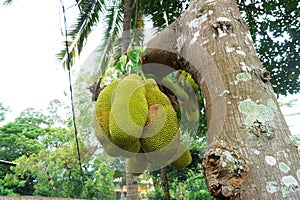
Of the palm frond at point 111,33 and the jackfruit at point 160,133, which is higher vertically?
the palm frond at point 111,33

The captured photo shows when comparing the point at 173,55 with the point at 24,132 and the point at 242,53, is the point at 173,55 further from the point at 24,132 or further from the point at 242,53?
the point at 24,132

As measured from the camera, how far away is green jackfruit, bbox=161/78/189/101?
1145 mm

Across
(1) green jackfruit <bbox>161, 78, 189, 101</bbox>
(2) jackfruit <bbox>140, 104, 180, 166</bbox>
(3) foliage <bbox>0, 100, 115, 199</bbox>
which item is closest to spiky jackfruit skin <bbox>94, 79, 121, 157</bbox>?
(2) jackfruit <bbox>140, 104, 180, 166</bbox>

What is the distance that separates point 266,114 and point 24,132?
538 inches

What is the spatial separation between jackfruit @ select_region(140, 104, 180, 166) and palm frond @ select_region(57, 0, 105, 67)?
3.11 meters

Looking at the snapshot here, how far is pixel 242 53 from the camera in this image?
23.1 inches

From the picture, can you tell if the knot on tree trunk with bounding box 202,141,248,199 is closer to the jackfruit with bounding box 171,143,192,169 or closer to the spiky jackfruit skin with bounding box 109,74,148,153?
the spiky jackfruit skin with bounding box 109,74,148,153

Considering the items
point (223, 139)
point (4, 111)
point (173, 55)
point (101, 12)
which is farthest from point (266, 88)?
point (4, 111)

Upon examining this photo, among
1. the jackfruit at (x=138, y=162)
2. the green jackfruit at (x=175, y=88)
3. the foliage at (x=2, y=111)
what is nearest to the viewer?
the jackfruit at (x=138, y=162)

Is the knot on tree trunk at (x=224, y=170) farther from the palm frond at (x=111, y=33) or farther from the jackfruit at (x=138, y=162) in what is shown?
the palm frond at (x=111, y=33)

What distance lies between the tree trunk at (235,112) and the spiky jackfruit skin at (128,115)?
0.88 ft

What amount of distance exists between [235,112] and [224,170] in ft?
0.34

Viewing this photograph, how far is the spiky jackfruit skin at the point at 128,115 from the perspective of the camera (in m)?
0.92

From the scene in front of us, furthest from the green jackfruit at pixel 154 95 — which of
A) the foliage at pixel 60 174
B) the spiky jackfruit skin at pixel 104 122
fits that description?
the foliage at pixel 60 174
